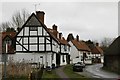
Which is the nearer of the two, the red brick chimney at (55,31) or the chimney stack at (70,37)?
the red brick chimney at (55,31)

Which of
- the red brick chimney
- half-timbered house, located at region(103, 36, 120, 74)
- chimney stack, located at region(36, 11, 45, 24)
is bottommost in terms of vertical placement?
half-timbered house, located at region(103, 36, 120, 74)

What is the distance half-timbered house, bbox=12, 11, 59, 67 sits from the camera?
170ft

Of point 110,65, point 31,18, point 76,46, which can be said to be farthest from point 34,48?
point 76,46

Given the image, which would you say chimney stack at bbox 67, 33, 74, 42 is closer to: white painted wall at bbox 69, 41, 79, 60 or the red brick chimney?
white painted wall at bbox 69, 41, 79, 60

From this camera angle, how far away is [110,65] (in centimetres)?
4972

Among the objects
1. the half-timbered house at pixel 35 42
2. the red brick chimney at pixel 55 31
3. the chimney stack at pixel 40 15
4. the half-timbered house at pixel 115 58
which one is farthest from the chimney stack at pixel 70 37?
the half-timbered house at pixel 115 58

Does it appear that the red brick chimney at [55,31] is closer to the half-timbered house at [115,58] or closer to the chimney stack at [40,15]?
the chimney stack at [40,15]

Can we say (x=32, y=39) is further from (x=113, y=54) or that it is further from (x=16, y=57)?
(x=113, y=54)

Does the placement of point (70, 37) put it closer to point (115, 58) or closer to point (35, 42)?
point (35, 42)

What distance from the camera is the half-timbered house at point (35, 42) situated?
51.8 m

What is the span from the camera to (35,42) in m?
52.3

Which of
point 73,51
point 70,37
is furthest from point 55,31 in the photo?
point 70,37

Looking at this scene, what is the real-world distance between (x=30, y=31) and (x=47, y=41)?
3.52m

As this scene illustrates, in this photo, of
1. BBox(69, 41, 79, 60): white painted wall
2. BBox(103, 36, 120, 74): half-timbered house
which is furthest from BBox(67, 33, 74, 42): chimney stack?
BBox(103, 36, 120, 74): half-timbered house
